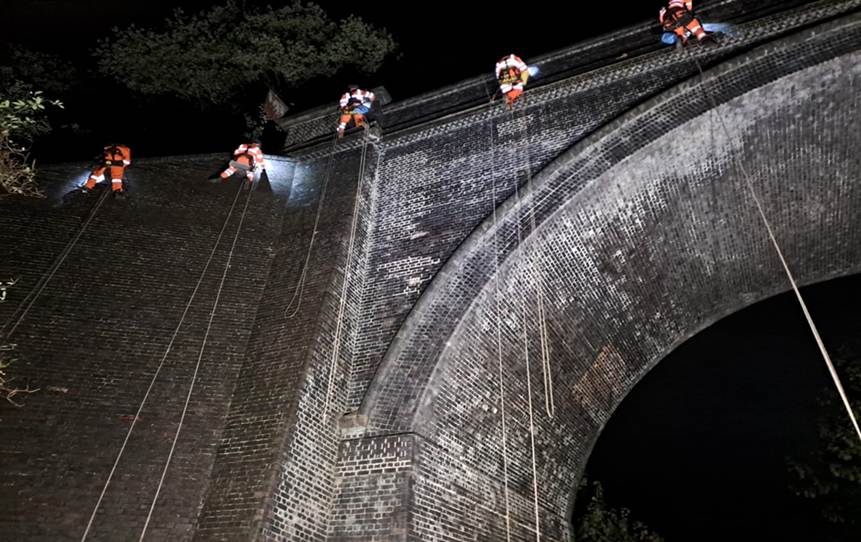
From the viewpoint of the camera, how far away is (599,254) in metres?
8.33

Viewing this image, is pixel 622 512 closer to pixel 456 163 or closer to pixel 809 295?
pixel 809 295

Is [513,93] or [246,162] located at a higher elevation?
[513,93]

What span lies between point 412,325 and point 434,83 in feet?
33.4

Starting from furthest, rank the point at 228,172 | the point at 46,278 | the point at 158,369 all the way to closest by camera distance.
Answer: the point at 228,172 → the point at 46,278 → the point at 158,369

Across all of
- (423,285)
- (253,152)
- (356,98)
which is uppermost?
(356,98)

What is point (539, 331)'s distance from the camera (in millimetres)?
8164

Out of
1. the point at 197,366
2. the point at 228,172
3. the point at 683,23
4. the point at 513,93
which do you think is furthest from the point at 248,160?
the point at 683,23

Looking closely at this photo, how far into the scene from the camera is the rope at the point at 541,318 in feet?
25.0

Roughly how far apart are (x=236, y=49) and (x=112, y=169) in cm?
605

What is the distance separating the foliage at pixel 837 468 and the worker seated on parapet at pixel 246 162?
1023cm

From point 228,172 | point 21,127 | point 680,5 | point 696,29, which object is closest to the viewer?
point 696,29

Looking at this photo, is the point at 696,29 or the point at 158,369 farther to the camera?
the point at 696,29

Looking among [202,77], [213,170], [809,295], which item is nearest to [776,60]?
[809,295]

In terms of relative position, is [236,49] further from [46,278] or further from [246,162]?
[46,278]
